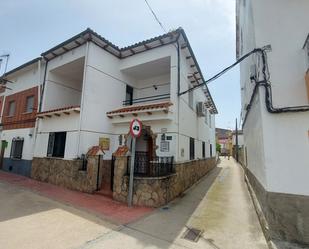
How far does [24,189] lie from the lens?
337 inches

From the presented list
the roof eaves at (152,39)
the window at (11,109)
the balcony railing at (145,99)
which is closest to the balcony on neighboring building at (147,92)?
the balcony railing at (145,99)

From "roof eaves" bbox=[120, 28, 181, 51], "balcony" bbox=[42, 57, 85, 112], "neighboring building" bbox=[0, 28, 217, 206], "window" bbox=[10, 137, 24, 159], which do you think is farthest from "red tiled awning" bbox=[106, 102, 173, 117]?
"window" bbox=[10, 137, 24, 159]

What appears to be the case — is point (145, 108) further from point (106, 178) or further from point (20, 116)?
point (20, 116)

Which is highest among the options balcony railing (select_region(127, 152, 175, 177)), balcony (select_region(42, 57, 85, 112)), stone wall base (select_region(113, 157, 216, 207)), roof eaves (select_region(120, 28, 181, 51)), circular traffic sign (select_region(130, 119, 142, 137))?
roof eaves (select_region(120, 28, 181, 51))

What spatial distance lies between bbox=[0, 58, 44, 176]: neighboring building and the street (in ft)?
17.3

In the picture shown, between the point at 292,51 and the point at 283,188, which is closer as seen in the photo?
the point at 283,188

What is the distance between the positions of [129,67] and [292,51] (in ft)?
26.3

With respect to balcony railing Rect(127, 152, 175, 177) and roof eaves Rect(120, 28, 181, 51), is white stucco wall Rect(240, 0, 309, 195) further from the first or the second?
roof eaves Rect(120, 28, 181, 51)

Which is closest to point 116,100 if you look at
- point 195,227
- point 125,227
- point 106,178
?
point 106,178

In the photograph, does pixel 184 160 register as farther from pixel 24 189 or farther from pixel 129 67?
pixel 24 189

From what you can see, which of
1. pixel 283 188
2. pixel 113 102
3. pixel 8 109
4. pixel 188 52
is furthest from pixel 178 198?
pixel 8 109

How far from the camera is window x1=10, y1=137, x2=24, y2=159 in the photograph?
1266 cm

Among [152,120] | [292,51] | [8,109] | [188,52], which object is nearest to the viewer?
[292,51]

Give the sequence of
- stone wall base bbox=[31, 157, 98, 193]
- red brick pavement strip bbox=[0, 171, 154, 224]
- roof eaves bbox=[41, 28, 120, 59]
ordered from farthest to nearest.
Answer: roof eaves bbox=[41, 28, 120, 59]
stone wall base bbox=[31, 157, 98, 193]
red brick pavement strip bbox=[0, 171, 154, 224]
